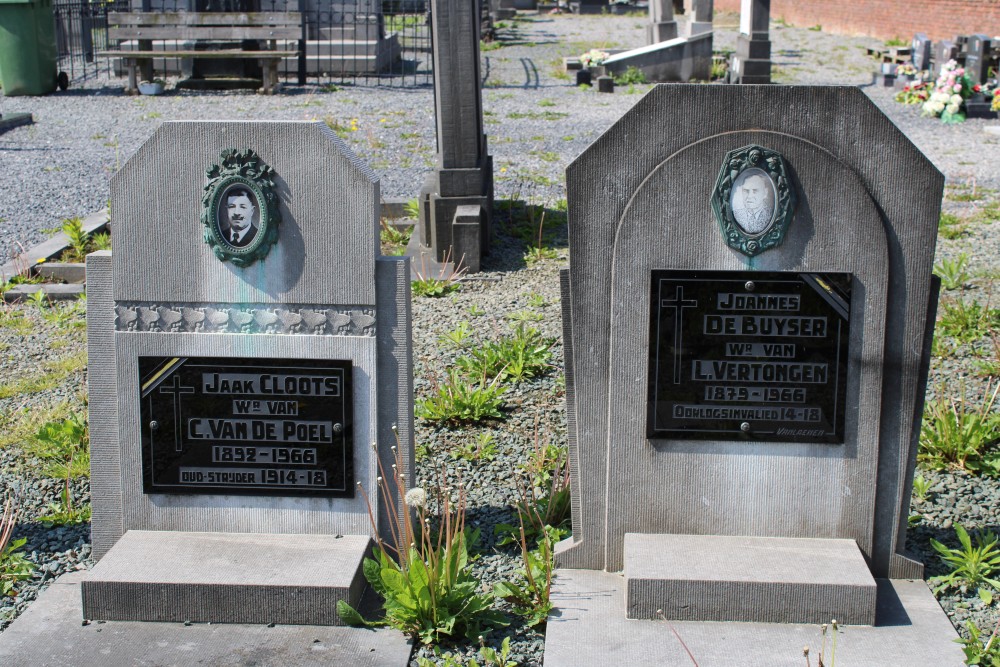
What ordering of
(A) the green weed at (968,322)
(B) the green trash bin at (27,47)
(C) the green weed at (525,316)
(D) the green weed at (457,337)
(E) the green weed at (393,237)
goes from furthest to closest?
(B) the green trash bin at (27,47) < (E) the green weed at (393,237) < (C) the green weed at (525,316) < (D) the green weed at (457,337) < (A) the green weed at (968,322)

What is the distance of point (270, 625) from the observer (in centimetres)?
373

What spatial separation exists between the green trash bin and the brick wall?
58.3 feet

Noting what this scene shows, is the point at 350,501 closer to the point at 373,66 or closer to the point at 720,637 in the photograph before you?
the point at 720,637

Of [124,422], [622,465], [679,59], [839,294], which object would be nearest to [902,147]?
[839,294]

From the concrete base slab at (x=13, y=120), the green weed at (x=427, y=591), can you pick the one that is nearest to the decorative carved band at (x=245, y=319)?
the green weed at (x=427, y=591)

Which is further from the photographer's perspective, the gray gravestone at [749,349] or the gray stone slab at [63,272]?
the gray stone slab at [63,272]

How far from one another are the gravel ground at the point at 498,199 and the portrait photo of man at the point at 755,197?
4.66 ft

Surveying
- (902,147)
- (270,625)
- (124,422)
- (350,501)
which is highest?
(902,147)

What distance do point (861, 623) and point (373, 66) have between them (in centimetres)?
1724

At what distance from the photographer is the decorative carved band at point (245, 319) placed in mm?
3918

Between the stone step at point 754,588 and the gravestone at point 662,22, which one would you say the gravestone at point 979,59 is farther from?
the stone step at point 754,588

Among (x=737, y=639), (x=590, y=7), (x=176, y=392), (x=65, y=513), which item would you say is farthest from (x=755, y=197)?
(x=590, y=7)

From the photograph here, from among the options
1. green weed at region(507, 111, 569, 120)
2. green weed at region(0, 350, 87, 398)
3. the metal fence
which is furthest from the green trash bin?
green weed at region(0, 350, 87, 398)

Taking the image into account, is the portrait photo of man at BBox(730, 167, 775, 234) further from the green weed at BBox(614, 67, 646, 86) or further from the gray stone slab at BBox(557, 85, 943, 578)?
the green weed at BBox(614, 67, 646, 86)
